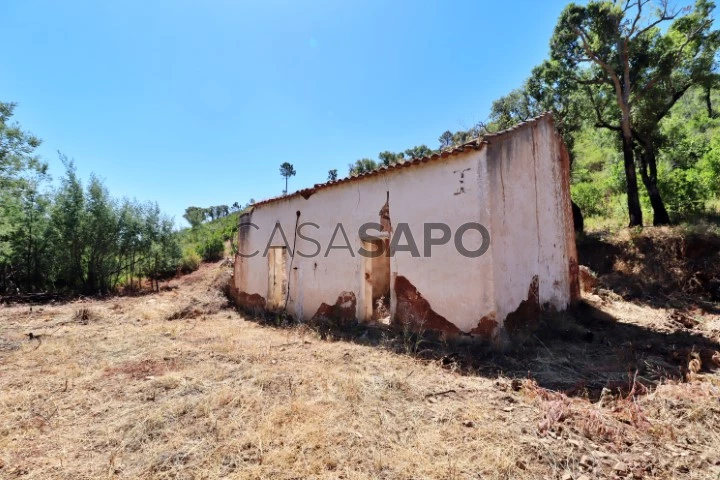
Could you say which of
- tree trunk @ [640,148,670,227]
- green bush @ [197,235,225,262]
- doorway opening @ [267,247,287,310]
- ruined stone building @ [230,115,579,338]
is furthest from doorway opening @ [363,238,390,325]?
green bush @ [197,235,225,262]

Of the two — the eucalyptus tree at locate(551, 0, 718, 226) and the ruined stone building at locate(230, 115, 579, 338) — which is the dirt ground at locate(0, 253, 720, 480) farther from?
the eucalyptus tree at locate(551, 0, 718, 226)

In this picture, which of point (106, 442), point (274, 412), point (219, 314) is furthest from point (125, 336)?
point (274, 412)

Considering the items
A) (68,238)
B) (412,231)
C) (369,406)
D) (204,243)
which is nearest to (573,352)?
(412,231)

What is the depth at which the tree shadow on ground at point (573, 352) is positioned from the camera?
4777 millimetres

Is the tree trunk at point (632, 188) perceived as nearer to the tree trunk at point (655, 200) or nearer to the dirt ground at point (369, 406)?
the tree trunk at point (655, 200)

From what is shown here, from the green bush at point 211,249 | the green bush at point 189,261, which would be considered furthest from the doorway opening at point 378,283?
the green bush at point 211,249

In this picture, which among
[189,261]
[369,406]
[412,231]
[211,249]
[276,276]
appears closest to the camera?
[369,406]

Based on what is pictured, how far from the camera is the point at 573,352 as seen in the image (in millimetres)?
5980

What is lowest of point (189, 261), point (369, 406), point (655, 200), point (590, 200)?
point (369, 406)

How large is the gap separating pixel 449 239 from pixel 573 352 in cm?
276

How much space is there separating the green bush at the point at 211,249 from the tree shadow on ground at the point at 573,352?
58.9 feet

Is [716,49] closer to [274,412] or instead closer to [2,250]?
[274,412]

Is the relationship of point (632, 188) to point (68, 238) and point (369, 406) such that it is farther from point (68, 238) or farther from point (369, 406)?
point (68, 238)

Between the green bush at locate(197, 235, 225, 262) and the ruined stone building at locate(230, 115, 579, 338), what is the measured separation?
15044 millimetres
